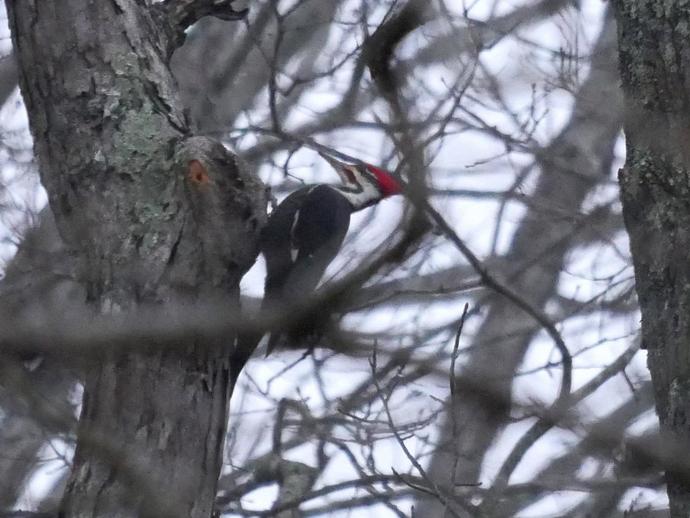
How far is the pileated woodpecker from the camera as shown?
3119 mm

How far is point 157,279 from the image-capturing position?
2762 mm

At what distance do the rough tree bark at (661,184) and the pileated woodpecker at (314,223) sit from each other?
0.77 meters

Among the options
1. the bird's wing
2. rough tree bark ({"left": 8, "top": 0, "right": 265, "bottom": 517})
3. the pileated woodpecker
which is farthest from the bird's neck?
rough tree bark ({"left": 8, "top": 0, "right": 265, "bottom": 517})

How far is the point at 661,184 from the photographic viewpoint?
78.4 inches

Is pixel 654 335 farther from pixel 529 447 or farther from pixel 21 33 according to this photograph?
pixel 21 33

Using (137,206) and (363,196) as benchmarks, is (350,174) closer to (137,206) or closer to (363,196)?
(363,196)

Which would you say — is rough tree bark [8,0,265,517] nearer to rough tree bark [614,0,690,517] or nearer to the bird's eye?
rough tree bark [614,0,690,517]

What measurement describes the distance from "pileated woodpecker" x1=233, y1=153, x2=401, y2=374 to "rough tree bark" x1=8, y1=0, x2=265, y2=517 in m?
0.17

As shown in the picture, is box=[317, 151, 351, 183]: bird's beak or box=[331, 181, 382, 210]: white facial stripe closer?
box=[331, 181, 382, 210]: white facial stripe

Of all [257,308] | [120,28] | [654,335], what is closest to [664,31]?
[654,335]

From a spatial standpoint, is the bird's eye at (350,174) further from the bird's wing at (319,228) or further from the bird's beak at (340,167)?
the bird's wing at (319,228)

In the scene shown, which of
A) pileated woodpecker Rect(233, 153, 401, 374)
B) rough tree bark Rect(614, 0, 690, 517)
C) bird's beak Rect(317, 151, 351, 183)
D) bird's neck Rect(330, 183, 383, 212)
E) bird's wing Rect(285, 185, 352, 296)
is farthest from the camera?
bird's beak Rect(317, 151, 351, 183)

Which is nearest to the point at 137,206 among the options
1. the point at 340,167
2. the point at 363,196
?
the point at 363,196

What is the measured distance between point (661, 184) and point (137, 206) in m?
1.37
